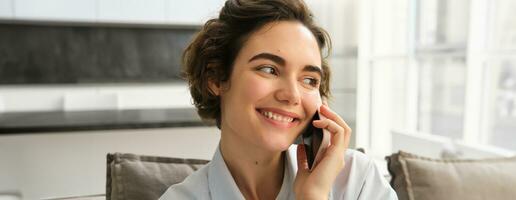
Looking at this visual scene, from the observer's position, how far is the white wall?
2086 millimetres

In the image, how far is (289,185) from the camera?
1.05m

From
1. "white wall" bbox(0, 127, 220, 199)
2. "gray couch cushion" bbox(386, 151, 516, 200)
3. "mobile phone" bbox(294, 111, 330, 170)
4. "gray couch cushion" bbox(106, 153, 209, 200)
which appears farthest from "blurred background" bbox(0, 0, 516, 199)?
"mobile phone" bbox(294, 111, 330, 170)

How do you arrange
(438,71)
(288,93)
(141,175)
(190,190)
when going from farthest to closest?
(438,71), (141,175), (190,190), (288,93)

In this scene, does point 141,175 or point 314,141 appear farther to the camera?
point 141,175

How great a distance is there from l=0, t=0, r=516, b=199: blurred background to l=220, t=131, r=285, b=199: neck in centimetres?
116

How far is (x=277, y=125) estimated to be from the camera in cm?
89

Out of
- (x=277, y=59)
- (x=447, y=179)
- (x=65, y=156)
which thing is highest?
(x=277, y=59)

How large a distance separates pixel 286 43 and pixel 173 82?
268 cm

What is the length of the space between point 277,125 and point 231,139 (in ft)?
0.63

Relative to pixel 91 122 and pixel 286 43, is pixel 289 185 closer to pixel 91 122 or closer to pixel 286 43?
pixel 286 43

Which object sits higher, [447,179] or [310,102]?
[310,102]

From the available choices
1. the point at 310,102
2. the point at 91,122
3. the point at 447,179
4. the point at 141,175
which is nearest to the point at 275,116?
the point at 310,102

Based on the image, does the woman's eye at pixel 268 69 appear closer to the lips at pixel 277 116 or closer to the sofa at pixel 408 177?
the lips at pixel 277 116

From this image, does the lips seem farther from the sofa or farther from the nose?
the sofa
